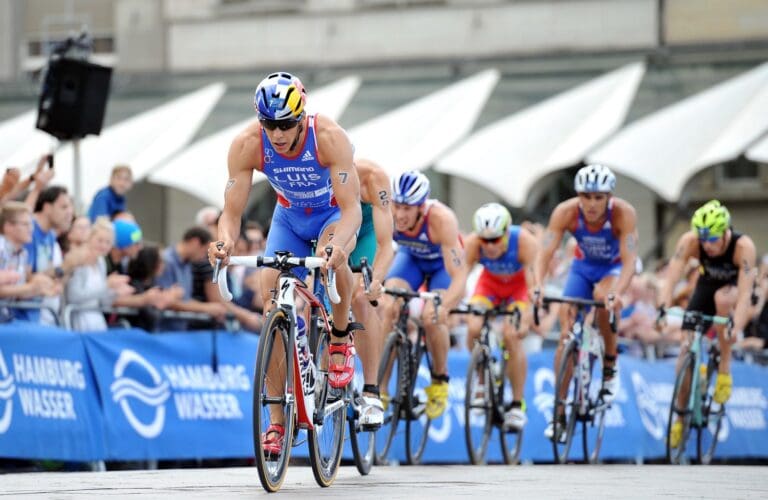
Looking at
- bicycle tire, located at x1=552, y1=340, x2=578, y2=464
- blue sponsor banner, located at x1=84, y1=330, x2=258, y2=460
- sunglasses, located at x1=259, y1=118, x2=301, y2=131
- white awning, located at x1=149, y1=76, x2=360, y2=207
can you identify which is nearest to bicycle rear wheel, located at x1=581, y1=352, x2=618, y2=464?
bicycle tire, located at x1=552, y1=340, x2=578, y2=464

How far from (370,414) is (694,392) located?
581cm

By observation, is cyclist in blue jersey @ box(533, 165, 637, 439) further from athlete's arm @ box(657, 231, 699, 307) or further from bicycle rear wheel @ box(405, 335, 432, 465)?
bicycle rear wheel @ box(405, 335, 432, 465)

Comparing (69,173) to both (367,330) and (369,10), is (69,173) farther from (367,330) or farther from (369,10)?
(367,330)

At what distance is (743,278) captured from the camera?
54.9 feet

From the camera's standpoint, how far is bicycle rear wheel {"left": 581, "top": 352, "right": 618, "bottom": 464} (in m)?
15.7

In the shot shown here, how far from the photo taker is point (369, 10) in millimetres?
34469

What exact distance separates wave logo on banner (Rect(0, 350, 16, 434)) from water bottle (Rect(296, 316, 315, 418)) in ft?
10.4

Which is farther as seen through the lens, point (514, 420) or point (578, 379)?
point (514, 420)

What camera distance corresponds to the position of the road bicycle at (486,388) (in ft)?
49.8

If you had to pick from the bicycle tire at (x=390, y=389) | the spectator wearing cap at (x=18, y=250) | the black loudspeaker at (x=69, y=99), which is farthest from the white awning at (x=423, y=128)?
the spectator wearing cap at (x=18, y=250)

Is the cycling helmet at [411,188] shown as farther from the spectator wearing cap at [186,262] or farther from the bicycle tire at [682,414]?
the bicycle tire at [682,414]

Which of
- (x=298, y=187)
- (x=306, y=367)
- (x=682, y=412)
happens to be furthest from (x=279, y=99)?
(x=682, y=412)

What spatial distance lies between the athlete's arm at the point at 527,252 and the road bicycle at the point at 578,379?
488 millimetres

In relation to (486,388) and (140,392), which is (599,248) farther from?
(140,392)
